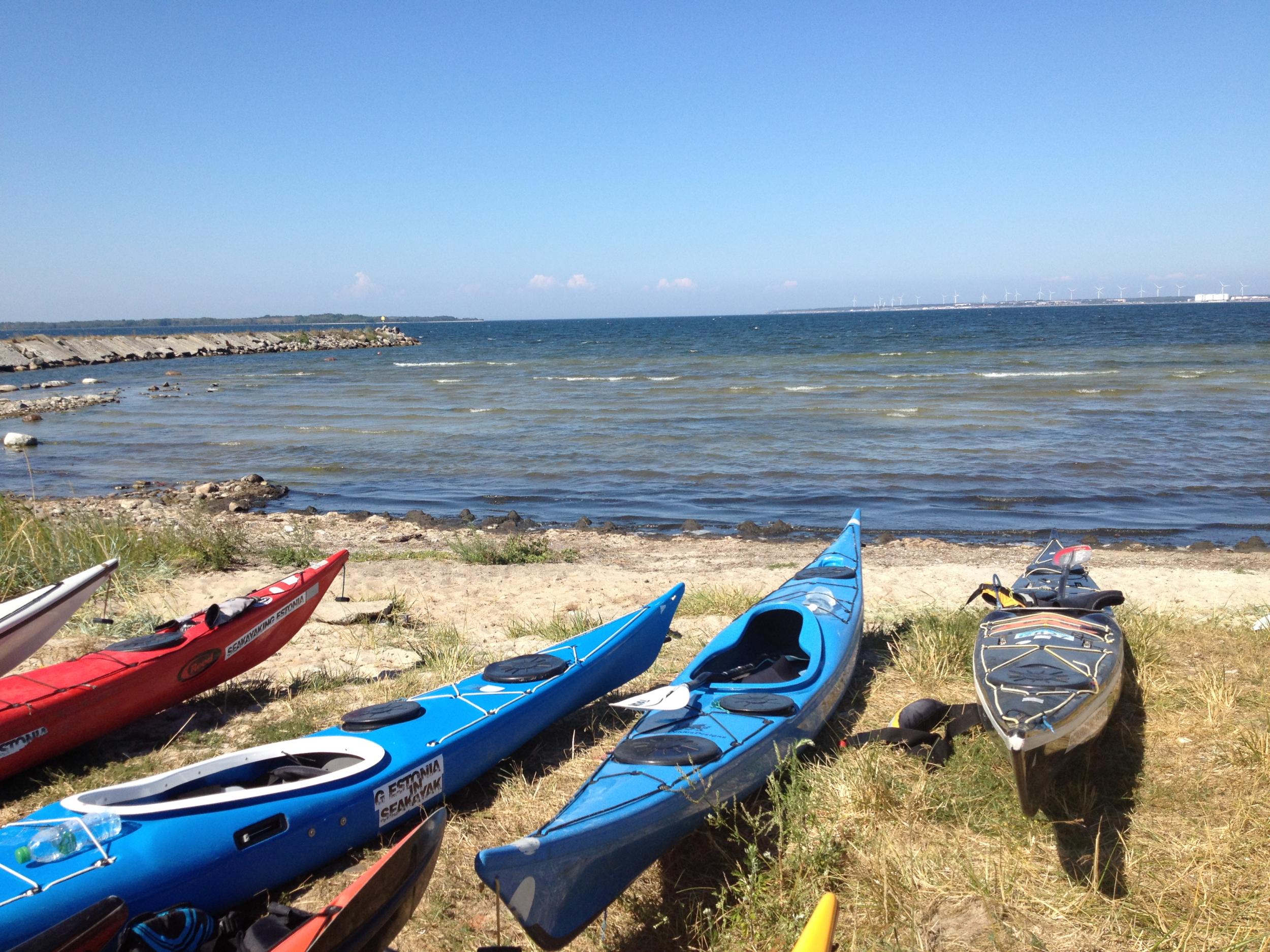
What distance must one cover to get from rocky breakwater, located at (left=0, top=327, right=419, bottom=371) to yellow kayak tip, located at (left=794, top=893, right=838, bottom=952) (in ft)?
190

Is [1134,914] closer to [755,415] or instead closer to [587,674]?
[587,674]

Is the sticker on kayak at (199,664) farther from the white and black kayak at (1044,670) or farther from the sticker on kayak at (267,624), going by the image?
the white and black kayak at (1044,670)

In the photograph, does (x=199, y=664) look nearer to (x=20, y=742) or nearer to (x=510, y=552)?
(x=20, y=742)

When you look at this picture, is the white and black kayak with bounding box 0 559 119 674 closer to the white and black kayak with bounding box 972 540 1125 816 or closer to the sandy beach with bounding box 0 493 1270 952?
the sandy beach with bounding box 0 493 1270 952

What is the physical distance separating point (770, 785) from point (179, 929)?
259 centimetres

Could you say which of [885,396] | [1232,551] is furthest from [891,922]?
[885,396]

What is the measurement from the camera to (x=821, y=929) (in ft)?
9.65

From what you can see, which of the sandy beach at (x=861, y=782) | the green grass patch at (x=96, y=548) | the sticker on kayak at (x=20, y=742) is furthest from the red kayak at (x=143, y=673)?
the green grass patch at (x=96, y=548)

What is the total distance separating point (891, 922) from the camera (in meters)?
3.47

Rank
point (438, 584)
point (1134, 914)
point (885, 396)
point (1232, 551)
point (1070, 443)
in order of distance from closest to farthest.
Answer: point (1134, 914) < point (438, 584) < point (1232, 551) < point (1070, 443) < point (885, 396)

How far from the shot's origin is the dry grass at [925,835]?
3445mm

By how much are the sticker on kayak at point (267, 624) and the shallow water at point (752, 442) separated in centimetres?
748

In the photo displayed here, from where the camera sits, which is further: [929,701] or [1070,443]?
[1070,443]

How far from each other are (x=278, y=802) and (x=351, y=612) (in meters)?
4.08
